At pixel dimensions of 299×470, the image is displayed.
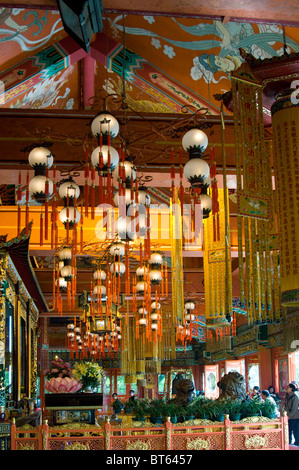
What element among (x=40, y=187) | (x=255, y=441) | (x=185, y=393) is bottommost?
(x=255, y=441)

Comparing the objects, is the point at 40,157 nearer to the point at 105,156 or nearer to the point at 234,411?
the point at 105,156

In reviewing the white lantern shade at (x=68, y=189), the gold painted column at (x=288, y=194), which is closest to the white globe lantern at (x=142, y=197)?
the white lantern shade at (x=68, y=189)

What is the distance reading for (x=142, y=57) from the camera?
6.54 m

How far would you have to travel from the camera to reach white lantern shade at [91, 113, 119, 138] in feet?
13.4

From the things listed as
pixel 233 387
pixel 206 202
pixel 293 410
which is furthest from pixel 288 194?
pixel 293 410

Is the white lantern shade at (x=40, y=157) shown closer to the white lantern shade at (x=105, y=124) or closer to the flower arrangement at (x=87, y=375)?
the white lantern shade at (x=105, y=124)

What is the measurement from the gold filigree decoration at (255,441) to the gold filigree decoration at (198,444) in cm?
31

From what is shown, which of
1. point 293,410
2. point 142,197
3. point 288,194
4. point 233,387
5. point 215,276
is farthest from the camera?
point 293,410

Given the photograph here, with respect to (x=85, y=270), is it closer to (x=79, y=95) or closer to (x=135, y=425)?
(x=79, y=95)

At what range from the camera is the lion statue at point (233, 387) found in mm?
6273

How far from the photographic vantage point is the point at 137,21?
233 inches

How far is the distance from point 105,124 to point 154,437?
7.94ft
